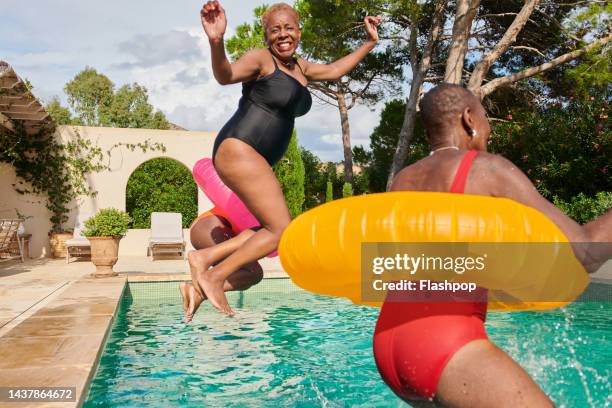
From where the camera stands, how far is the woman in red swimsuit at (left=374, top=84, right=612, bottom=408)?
158 cm

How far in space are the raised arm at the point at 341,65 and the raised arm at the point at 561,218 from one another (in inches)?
51.3

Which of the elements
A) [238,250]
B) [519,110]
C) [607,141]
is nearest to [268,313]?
[238,250]

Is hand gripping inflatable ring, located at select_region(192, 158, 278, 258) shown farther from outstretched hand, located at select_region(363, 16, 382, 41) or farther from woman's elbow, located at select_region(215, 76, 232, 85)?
outstretched hand, located at select_region(363, 16, 382, 41)

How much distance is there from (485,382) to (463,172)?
1.95ft

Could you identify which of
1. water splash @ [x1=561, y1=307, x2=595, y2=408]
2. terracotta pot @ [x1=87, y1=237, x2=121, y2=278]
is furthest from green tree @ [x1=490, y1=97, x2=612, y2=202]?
terracotta pot @ [x1=87, y1=237, x2=121, y2=278]

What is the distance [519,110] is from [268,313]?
11.8m

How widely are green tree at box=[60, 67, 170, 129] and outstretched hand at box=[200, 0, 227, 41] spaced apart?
131ft

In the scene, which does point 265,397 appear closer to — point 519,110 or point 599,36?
point 599,36

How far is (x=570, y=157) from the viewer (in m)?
12.9

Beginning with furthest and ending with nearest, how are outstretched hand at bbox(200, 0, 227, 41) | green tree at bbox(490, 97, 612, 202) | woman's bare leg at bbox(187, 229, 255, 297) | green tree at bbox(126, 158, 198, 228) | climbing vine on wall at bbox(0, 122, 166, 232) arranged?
green tree at bbox(126, 158, 198, 228), climbing vine on wall at bbox(0, 122, 166, 232), green tree at bbox(490, 97, 612, 202), woman's bare leg at bbox(187, 229, 255, 297), outstretched hand at bbox(200, 0, 227, 41)

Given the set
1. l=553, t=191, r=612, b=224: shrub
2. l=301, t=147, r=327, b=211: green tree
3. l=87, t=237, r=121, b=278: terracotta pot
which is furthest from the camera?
l=301, t=147, r=327, b=211: green tree

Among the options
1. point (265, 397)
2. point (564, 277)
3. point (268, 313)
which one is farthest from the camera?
point (268, 313)

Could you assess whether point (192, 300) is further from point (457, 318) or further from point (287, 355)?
point (287, 355)

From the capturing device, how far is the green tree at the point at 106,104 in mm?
41281
